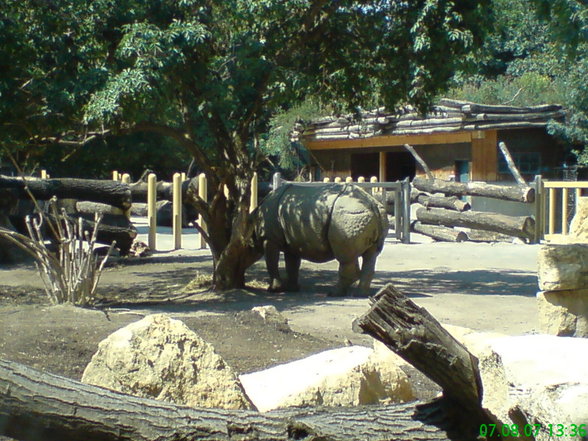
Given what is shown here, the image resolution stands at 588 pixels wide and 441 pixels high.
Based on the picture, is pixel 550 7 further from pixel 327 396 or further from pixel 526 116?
pixel 526 116

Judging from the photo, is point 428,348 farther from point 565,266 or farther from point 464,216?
point 464,216

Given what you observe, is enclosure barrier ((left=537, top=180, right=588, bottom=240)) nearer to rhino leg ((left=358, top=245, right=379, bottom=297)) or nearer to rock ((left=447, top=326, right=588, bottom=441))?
rhino leg ((left=358, top=245, right=379, bottom=297))

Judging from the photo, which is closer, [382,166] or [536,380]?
[536,380]

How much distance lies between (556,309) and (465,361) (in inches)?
108

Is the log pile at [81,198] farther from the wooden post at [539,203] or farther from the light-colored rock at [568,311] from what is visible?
the light-colored rock at [568,311]

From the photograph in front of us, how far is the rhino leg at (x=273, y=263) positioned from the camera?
12.0 m

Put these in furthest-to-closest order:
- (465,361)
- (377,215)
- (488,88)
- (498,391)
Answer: (488,88)
(377,215)
(465,361)
(498,391)

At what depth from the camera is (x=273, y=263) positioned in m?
12.1

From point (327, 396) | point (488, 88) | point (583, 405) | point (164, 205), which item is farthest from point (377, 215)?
point (488, 88)

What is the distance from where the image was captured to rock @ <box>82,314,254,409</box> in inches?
196

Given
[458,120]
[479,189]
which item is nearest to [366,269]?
[479,189]

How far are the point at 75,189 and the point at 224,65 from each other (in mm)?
6335

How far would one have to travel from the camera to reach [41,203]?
17.3m

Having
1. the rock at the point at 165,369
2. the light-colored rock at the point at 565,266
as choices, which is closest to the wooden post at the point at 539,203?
the light-colored rock at the point at 565,266
